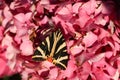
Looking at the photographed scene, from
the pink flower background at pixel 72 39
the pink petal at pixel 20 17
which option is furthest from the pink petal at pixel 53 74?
the pink petal at pixel 20 17

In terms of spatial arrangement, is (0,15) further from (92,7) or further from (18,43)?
(92,7)

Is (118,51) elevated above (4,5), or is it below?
below

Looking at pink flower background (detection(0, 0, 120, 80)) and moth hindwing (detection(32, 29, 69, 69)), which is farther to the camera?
moth hindwing (detection(32, 29, 69, 69))

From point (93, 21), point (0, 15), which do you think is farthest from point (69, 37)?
point (0, 15)

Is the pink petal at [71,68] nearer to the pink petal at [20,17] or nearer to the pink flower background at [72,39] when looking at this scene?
the pink flower background at [72,39]

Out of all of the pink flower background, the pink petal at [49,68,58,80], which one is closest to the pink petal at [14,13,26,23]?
the pink flower background

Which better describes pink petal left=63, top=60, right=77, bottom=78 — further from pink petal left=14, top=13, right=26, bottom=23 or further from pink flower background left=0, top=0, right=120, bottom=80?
pink petal left=14, top=13, right=26, bottom=23
